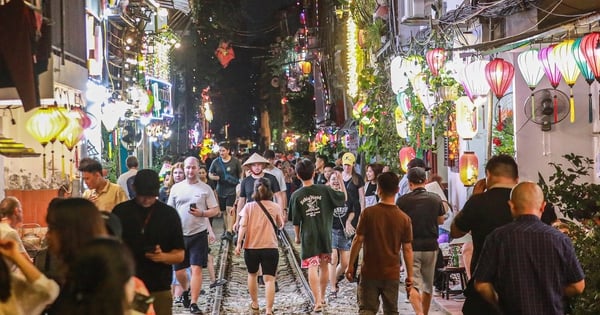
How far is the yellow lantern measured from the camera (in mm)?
12820

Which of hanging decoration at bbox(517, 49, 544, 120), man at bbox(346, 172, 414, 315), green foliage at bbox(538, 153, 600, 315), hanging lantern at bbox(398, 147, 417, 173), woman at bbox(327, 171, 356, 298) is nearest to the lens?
green foliage at bbox(538, 153, 600, 315)

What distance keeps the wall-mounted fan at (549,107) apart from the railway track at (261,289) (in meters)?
5.32

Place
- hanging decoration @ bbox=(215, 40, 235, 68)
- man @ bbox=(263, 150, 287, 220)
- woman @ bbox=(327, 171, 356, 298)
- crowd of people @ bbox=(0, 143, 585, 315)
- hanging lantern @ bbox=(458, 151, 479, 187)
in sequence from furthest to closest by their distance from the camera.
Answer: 1. hanging decoration @ bbox=(215, 40, 235, 68)
2. man @ bbox=(263, 150, 287, 220)
3. hanging lantern @ bbox=(458, 151, 479, 187)
4. woman @ bbox=(327, 171, 356, 298)
5. crowd of people @ bbox=(0, 143, 585, 315)

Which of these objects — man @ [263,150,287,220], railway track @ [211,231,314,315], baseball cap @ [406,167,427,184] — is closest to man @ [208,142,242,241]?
man @ [263,150,287,220]

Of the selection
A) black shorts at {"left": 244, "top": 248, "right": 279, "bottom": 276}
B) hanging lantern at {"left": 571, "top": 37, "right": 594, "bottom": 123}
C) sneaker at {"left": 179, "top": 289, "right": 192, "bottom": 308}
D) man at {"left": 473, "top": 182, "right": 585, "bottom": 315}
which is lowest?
sneaker at {"left": 179, "top": 289, "right": 192, "bottom": 308}

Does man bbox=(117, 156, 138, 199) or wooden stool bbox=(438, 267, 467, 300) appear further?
Answer: man bbox=(117, 156, 138, 199)

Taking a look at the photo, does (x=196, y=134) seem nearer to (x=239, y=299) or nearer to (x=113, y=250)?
(x=239, y=299)

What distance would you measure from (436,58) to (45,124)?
7.48m

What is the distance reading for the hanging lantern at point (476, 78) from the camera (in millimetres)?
14148

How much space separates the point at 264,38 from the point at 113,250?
272 feet

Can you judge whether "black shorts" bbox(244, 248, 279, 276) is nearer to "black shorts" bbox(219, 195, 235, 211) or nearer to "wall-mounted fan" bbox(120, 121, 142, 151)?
"black shorts" bbox(219, 195, 235, 211)

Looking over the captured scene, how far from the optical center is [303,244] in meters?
13.6

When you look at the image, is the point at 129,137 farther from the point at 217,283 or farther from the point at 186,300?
the point at 186,300

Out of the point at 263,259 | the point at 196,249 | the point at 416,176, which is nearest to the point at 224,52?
the point at 196,249
